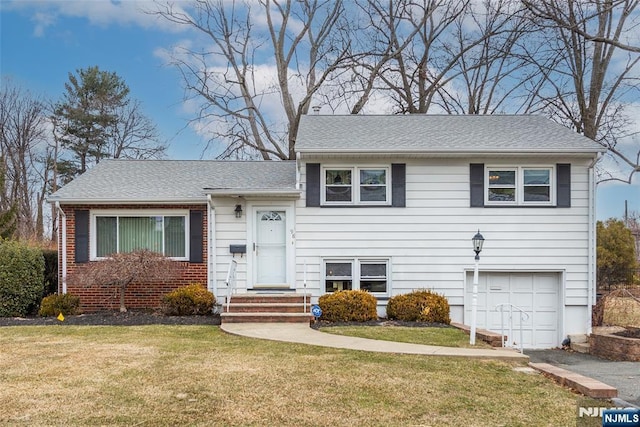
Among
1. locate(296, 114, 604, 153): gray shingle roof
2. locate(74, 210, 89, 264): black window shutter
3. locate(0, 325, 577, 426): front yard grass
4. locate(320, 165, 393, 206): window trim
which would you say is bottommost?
locate(0, 325, 577, 426): front yard grass

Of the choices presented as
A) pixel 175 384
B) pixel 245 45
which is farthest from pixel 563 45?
pixel 175 384

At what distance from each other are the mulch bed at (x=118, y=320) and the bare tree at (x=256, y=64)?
12.6 metres

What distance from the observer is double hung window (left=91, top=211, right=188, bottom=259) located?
40.4 feet

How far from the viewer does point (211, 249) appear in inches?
476

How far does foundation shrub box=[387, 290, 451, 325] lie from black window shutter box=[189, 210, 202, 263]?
15.6 ft

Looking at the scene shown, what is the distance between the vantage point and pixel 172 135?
23156 mm

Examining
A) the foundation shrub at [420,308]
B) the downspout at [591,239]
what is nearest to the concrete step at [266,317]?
the foundation shrub at [420,308]

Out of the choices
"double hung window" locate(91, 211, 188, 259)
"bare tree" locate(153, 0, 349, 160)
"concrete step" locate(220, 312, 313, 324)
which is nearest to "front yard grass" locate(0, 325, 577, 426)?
"concrete step" locate(220, 312, 313, 324)

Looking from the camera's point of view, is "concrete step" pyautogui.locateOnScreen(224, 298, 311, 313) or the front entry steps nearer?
the front entry steps

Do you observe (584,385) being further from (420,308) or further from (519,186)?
(519,186)

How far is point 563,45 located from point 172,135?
16.9m

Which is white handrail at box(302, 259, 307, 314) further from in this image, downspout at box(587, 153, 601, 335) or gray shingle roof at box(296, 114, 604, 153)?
downspout at box(587, 153, 601, 335)

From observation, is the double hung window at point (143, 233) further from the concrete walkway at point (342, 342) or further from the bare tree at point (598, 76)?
the bare tree at point (598, 76)

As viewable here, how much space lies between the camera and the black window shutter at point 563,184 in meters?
11.9
